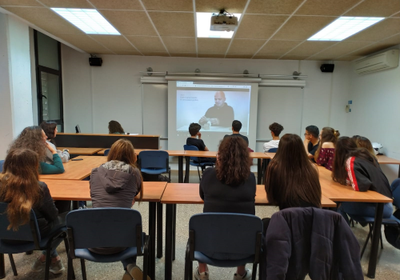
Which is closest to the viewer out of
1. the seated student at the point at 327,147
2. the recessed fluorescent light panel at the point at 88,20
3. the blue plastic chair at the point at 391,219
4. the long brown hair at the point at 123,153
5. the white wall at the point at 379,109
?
the long brown hair at the point at 123,153

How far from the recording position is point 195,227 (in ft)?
4.70

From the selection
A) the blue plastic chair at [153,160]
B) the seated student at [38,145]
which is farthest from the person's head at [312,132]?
the seated student at [38,145]

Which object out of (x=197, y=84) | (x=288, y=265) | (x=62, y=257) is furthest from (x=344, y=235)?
→ (x=197, y=84)

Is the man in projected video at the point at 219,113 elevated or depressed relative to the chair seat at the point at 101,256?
elevated

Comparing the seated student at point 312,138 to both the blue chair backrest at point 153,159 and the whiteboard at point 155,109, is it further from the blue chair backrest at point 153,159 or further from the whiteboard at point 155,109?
the whiteboard at point 155,109

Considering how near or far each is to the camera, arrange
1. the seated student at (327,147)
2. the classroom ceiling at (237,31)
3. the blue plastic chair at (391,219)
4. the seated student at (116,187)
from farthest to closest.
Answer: the seated student at (327,147)
the classroom ceiling at (237,31)
the blue plastic chair at (391,219)
the seated student at (116,187)

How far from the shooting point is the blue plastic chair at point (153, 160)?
3.72m

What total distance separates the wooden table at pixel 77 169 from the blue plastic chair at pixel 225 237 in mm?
1502

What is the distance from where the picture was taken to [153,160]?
3.75 metres

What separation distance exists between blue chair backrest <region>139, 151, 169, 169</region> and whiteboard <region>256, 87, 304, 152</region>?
9.94 ft

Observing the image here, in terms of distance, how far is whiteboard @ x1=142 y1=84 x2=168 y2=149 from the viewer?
231 inches

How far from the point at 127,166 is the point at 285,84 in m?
5.04

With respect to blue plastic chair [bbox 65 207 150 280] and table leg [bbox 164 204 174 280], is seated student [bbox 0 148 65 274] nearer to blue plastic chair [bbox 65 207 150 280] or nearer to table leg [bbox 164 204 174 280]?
blue plastic chair [bbox 65 207 150 280]

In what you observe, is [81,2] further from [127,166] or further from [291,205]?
[291,205]
